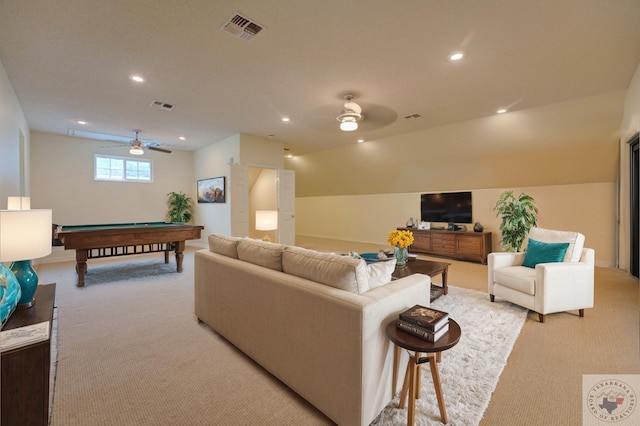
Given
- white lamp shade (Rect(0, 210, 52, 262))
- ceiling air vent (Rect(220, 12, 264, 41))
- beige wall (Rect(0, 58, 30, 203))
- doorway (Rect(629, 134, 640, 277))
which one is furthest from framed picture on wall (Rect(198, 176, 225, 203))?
doorway (Rect(629, 134, 640, 277))

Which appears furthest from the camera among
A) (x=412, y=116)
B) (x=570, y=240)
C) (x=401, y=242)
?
(x=412, y=116)

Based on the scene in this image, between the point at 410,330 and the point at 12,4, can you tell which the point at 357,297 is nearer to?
the point at 410,330

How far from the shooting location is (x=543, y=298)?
9.12 feet

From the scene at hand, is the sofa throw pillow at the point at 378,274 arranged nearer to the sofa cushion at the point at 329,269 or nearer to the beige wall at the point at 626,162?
the sofa cushion at the point at 329,269

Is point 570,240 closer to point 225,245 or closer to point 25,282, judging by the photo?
point 225,245

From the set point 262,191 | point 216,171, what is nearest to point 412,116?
point 216,171

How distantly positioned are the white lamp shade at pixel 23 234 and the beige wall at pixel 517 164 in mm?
5779

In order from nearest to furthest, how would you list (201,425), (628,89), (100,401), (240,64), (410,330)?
(410,330) < (201,425) < (100,401) < (240,64) < (628,89)

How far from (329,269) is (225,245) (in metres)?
1.31

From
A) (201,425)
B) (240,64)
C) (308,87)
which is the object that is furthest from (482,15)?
(201,425)

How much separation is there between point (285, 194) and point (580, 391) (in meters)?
6.13

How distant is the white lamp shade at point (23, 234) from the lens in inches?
57.3

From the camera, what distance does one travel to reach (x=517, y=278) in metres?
3.02

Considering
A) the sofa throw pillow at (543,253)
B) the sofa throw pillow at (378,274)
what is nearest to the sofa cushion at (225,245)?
the sofa throw pillow at (378,274)
